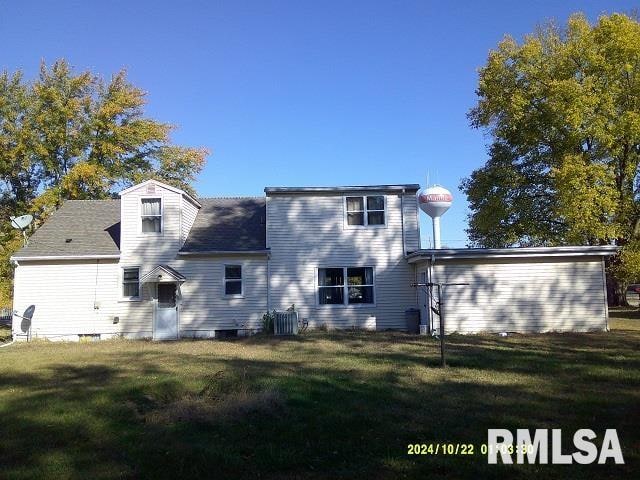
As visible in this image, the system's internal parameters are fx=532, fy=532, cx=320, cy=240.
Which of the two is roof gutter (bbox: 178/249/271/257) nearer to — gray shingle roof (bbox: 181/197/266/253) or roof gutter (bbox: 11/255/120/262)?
gray shingle roof (bbox: 181/197/266/253)

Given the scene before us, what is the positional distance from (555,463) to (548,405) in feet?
7.68

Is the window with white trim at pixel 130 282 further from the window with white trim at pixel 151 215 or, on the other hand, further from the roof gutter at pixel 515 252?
the roof gutter at pixel 515 252

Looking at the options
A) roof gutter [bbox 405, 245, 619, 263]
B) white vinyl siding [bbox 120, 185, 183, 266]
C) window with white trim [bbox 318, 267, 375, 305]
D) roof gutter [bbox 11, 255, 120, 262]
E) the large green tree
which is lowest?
window with white trim [bbox 318, 267, 375, 305]

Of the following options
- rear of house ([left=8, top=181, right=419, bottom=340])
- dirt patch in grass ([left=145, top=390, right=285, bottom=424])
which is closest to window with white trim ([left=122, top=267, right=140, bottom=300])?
rear of house ([left=8, top=181, right=419, bottom=340])

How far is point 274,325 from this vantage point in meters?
19.3

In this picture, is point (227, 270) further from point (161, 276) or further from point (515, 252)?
point (515, 252)

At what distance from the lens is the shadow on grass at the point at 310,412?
5.69 meters

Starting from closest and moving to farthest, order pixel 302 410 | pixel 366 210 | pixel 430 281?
pixel 302 410 < pixel 430 281 < pixel 366 210

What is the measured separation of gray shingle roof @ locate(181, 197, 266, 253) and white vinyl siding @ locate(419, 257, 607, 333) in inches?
290

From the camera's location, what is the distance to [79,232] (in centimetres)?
2178

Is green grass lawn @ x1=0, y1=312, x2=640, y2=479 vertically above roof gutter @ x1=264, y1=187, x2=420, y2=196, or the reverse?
roof gutter @ x1=264, y1=187, x2=420, y2=196

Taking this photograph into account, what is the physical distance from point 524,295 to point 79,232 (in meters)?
17.4

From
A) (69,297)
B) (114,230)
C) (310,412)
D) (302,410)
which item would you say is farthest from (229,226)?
(310,412)

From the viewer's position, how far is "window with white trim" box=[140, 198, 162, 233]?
20531 millimetres
